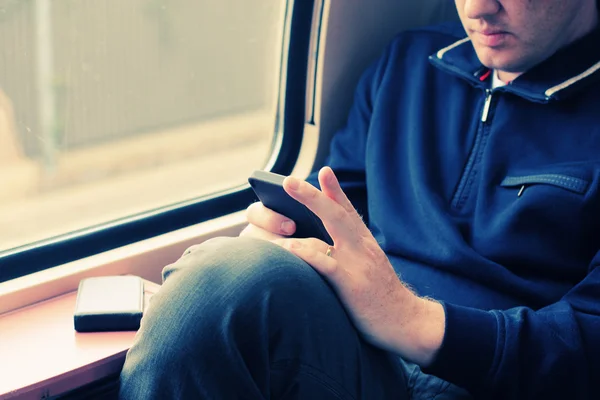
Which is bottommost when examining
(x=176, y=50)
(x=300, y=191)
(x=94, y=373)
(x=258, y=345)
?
(x=94, y=373)

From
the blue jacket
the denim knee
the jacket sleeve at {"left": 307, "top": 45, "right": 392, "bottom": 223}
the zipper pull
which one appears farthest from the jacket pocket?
the denim knee

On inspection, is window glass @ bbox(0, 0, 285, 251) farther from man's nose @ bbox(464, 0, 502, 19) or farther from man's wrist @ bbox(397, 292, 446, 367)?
man's wrist @ bbox(397, 292, 446, 367)

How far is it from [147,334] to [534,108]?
826 mm

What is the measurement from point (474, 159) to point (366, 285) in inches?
17.5

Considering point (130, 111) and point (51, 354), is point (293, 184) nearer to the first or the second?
point (51, 354)

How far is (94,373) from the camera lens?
103 centimetres

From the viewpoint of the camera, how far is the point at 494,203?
49.1 inches

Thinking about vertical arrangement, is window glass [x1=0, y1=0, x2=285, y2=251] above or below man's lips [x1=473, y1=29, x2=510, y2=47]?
below

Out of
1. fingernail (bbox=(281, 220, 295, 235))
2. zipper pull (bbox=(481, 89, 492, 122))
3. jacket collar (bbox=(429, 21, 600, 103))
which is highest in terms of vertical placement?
jacket collar (bbox=(429, 21, 600, 103))

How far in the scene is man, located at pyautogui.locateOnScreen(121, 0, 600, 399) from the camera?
0.87 metres

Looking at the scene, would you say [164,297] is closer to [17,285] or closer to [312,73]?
[17,285]

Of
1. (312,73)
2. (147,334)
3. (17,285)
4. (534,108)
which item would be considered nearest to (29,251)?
(17,285)

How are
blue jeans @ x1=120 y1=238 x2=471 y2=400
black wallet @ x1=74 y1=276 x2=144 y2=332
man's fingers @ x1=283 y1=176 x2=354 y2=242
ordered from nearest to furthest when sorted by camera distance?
blue jeans @ x1=120 y1=238 x2=471 y2=400 → man's fingers @ x1=283 y1=176 x2=354 y2=242 → black wallet @ x1=74 y1=276 x2=144 y2=332

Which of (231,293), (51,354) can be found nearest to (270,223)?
(231,293)
